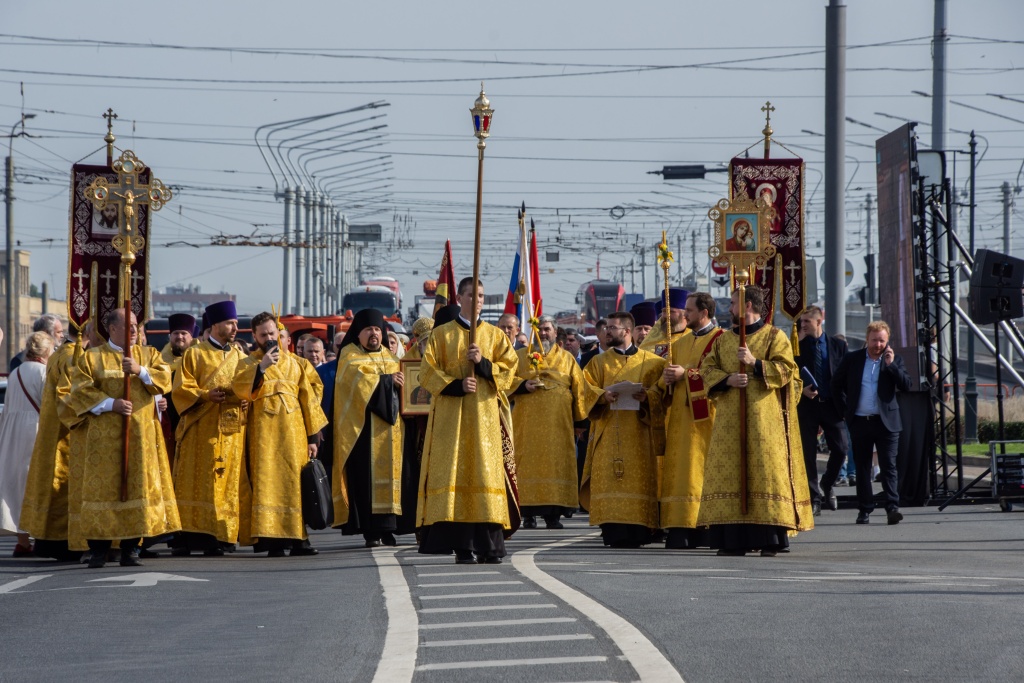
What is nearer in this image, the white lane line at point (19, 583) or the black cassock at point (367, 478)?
the white lane line at point (19, 583)

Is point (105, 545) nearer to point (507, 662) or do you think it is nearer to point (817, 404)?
point (507, 662)

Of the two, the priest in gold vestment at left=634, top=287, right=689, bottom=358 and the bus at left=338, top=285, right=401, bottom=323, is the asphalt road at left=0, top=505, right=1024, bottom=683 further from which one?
the bus at left=338, top=285, right=401, bottom=323

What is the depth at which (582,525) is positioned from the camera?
16.0 metres

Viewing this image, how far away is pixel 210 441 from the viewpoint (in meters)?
12.7

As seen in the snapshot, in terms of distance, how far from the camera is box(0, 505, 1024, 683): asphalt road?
652 cm

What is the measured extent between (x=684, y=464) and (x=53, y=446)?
506 cm

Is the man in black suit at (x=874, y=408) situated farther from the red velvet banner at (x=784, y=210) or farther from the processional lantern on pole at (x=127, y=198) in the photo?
the processional lantern on pole at (x=127, y=198)

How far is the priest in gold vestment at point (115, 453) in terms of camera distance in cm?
1141

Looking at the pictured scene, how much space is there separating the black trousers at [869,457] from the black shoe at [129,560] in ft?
22.2

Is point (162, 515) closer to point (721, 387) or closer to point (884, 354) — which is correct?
point (721, 387)

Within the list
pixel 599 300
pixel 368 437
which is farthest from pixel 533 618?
pixel 599 300

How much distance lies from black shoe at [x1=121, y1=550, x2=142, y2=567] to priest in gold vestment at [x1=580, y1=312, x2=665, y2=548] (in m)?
3.67

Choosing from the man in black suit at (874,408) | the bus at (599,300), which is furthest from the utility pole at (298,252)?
the man in black suit at (874,408)

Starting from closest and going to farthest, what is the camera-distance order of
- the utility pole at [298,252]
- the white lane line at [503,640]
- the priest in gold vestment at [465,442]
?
the white lane line at [503,640]
the priest in gold vestment at [465,442]
the utility pole at [298,252]
